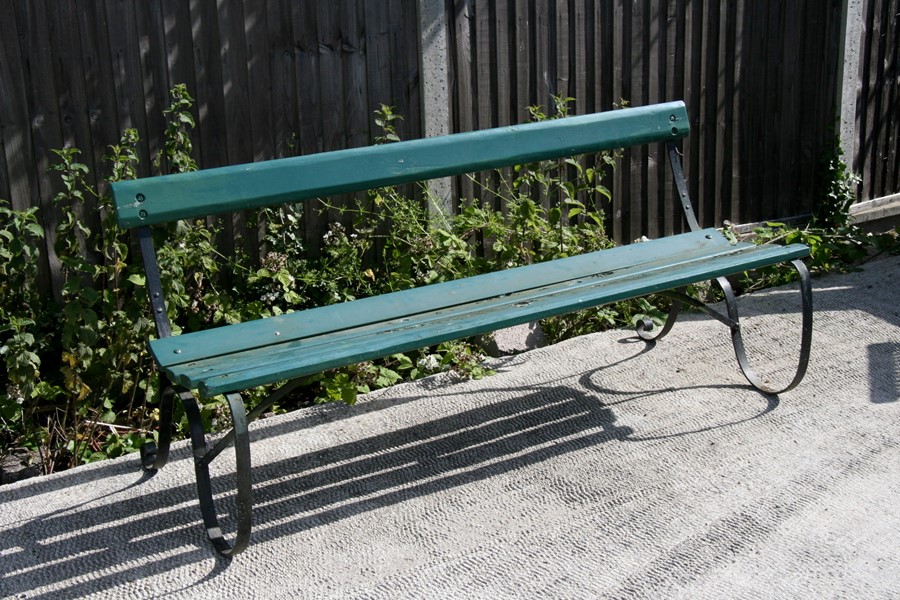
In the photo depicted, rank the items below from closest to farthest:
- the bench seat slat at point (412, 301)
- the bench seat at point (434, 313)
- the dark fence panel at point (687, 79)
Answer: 1. the bench seat at point (434, 313)
2. the bench seat slat at point (412, 301)
3. the dark fence panel at point (687, 79)

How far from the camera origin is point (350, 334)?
3.47 m

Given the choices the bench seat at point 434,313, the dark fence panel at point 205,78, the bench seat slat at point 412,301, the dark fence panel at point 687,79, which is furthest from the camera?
the dark fence panel at point 687,79

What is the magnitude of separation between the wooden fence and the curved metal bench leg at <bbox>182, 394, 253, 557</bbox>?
5.00 ft

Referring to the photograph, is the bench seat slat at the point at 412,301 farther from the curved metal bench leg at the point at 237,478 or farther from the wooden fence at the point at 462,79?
the wooden fence at the point at 462,79

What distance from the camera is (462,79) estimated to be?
515cm

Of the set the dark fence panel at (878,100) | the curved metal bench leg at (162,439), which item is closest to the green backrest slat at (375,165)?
the curved metal bench leg at (162,439)

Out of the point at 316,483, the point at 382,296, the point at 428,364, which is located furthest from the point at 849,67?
the point at 316,483

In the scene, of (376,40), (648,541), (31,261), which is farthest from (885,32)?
(31,261)

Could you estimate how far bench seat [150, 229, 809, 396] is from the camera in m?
3.10

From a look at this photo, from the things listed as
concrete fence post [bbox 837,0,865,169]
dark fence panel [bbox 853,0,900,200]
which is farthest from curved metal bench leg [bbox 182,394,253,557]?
dark fence panel [bbox 853,0,900,200]

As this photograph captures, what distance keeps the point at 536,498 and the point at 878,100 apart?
498 centimetres

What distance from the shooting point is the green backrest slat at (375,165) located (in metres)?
3.40

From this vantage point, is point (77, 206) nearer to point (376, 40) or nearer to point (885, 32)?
point (376, 40)

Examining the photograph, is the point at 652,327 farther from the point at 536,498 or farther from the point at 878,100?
the point at 878,100
